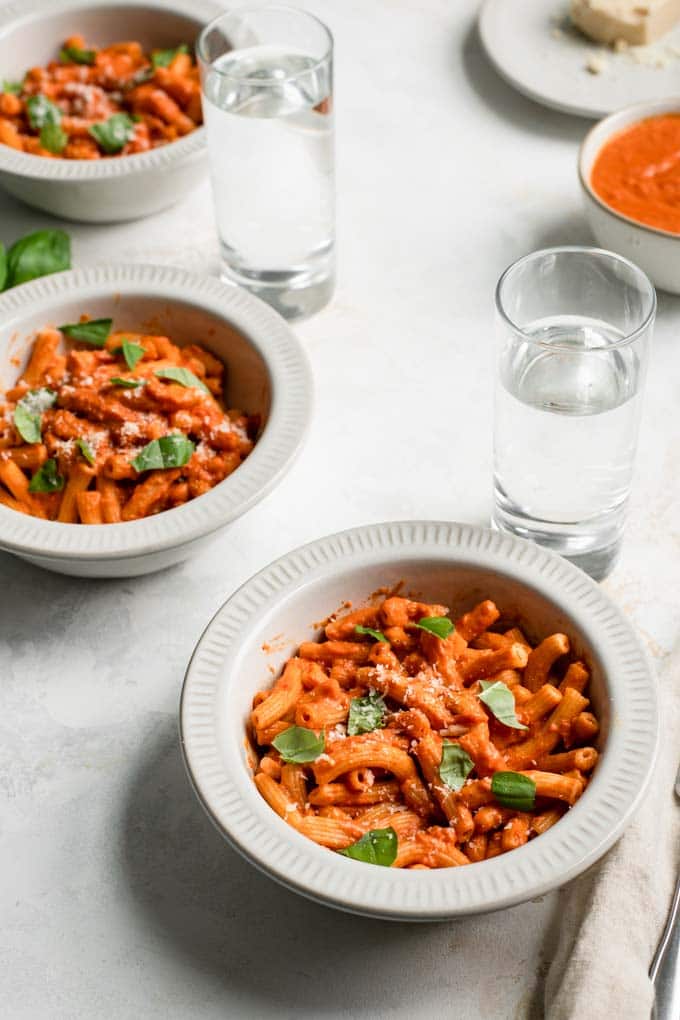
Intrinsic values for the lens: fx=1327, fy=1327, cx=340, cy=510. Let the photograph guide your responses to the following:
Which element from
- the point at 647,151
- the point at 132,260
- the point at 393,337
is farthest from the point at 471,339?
the point at 132,260

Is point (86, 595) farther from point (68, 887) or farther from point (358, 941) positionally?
point (358, 941)

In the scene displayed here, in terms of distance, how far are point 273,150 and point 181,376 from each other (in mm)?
362

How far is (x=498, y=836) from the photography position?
4.00ft

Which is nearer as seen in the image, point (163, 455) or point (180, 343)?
point (163, 455)

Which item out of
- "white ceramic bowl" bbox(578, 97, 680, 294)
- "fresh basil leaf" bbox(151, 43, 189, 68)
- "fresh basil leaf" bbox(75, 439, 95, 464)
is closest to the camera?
"fresh basil leaf" bbox(75, 439, 95, 464)

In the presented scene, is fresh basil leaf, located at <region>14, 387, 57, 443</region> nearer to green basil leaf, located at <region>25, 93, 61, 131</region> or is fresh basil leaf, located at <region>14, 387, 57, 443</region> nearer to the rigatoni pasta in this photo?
the rigatoni pasta

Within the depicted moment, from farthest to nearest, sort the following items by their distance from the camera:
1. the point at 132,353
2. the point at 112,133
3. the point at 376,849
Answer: the point at 112,133 → the point at 132,353 → the point at 376,849

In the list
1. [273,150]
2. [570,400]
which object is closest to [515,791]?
[570,400]

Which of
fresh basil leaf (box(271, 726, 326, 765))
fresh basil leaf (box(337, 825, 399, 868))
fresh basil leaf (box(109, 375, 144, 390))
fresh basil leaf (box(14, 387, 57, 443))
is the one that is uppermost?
fresh basil leaf (box(109, 375, 144, 390))

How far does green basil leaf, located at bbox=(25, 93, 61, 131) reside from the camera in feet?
6.91

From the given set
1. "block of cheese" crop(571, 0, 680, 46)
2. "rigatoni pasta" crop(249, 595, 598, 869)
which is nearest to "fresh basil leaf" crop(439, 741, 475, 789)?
"rigatoni pasta" crop(249, 595, 598, 869)

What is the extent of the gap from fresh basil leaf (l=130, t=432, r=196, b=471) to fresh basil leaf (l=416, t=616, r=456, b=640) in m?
0.37

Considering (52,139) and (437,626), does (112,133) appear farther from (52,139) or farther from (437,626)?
(437,626)

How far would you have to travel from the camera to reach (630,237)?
183 cm
